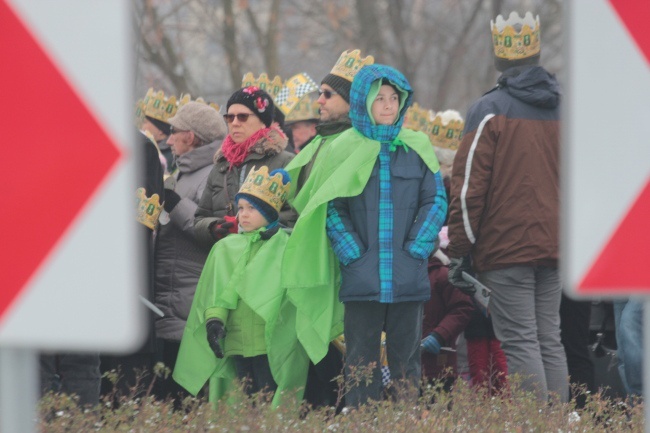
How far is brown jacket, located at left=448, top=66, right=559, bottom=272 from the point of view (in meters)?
6.96

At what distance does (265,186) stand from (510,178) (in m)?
1.29

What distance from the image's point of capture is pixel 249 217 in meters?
7.12

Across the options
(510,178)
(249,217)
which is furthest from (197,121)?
(510,178)

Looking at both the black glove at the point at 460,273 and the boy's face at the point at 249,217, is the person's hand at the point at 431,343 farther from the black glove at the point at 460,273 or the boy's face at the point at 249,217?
the boy's face at the point at 249,217

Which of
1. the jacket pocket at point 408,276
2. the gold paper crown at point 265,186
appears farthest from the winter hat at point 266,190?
the jacket pocket at point 408,276

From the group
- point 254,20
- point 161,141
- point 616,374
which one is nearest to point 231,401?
point 616,374

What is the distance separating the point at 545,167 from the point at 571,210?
4588mm

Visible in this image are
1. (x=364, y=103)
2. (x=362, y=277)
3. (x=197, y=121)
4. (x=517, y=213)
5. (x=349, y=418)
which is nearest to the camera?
(x=349, y=418)

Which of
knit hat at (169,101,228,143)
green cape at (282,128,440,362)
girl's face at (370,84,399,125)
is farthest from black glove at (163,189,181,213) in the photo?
girl's face at (370,84,399,125)

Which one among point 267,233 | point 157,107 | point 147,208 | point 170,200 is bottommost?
point 267,233

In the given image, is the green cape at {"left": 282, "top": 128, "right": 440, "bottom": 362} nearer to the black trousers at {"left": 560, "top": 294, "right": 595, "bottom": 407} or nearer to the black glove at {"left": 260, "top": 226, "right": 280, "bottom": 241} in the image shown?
the black glove at {"left": 260, "top": 226, "right": 280, "bottom": 241}

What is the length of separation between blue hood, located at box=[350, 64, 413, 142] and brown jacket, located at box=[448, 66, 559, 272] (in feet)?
1.62

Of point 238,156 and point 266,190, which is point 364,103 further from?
point 238,156

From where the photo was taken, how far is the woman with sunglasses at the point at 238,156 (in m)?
7.51
